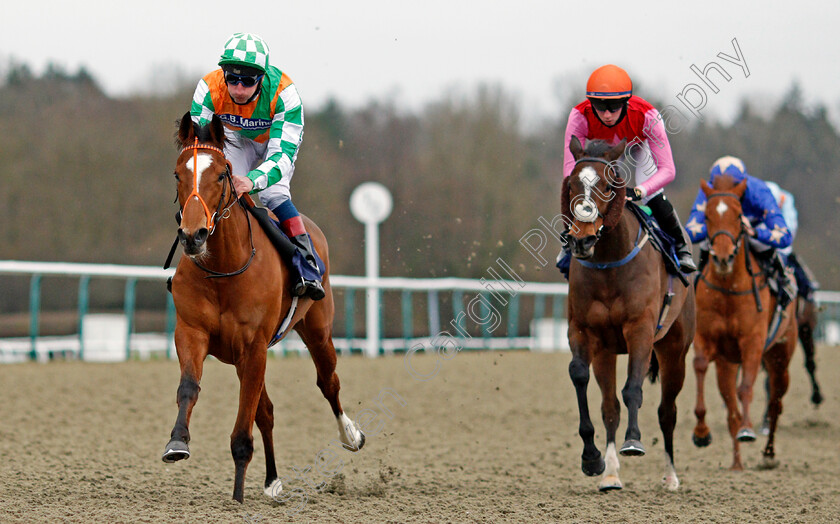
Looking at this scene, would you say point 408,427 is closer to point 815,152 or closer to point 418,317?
point 418,317

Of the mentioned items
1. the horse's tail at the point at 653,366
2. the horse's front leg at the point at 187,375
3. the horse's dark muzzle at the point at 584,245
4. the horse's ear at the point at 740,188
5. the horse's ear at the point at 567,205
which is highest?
the horse's ear at the point at 740,188

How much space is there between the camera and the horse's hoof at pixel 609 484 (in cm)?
602

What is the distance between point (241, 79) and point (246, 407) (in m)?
1.73

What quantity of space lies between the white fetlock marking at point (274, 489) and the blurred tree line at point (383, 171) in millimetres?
11802

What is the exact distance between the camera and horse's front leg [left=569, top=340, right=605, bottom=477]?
5.84m

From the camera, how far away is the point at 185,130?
4891mm

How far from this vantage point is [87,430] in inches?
327

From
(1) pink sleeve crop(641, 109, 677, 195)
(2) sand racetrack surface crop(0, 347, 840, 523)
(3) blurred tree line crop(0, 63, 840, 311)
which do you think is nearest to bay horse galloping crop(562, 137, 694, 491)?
(1) pink sleeve crop(641, 109, 677, 195)

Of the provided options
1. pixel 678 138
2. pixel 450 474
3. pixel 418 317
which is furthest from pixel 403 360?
pixel 678 138

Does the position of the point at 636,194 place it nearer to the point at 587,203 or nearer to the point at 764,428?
the point at 587,203

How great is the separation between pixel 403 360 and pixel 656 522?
8.71m

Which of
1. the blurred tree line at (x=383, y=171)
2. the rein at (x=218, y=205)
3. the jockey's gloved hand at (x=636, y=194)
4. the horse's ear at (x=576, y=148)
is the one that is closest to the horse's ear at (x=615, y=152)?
the horse's ear at (x=576, y=148)

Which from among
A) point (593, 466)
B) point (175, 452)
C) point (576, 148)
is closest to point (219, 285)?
point (175, 452)

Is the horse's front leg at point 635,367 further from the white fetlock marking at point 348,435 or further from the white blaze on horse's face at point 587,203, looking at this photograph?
the white fetlock marking at point 348,435
